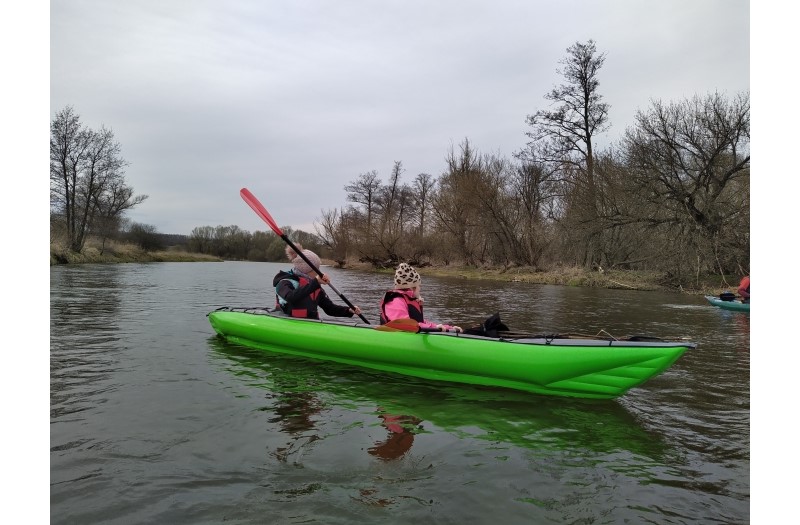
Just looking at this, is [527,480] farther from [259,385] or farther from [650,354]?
[259,385]

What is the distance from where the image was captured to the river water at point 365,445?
2.82 m

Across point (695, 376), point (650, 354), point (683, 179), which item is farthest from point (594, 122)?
point (650, 354)

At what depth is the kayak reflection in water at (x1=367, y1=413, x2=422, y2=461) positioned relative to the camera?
139 inches

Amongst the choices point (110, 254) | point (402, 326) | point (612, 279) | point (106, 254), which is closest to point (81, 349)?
point (402, 326)

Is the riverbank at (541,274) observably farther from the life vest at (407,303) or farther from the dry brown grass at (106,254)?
the life vest at (407,303)

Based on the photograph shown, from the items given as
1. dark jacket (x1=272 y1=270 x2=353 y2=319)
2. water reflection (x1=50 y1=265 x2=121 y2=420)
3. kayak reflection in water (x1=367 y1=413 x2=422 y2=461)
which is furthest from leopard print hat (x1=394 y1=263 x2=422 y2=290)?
water reflection (x1=50 y1=265 x2=121 y2=420)

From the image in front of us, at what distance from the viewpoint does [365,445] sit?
12.0ft

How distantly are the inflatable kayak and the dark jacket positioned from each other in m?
0.30

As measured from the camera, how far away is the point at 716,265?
60.9ft

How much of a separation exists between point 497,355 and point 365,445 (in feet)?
5.80

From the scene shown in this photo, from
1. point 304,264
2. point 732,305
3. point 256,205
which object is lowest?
point 732,305

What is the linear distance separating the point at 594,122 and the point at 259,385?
22.6 m

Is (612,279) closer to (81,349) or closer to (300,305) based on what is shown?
(300,305)

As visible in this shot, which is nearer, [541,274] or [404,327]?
[404,327]
